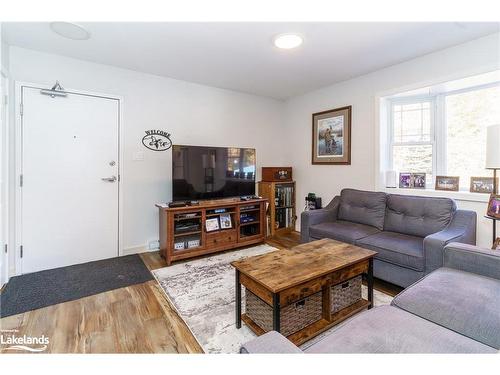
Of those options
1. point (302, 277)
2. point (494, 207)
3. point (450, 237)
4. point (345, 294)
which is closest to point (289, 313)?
point (302, 277)

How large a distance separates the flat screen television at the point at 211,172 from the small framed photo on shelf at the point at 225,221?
10.9 inches

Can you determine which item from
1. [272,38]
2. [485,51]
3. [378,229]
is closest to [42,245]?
[272,38]

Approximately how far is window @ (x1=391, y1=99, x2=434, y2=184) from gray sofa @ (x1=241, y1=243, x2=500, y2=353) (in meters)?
1.74

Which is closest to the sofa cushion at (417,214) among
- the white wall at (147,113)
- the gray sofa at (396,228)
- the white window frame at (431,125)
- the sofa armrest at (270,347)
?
the gray sofa at (396,228)

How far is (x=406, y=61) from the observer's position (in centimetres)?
280

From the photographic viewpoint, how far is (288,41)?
2.31m

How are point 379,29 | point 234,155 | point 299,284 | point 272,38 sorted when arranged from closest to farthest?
1. point 299,284
2. point 379,29
3. point 272,38
4. point 234,155

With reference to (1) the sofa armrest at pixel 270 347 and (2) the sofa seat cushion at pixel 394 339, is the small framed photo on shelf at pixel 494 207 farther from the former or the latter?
(1) the sofa armrest at pixel 270 347

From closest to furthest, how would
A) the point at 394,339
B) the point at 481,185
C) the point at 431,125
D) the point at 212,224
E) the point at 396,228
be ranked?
the point at 394,339 < the point at 481,185 < the point at 396,228 < the point at 431,125 < the point at 212,224

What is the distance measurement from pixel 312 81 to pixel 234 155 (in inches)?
60.0

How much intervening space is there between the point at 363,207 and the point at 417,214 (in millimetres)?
565

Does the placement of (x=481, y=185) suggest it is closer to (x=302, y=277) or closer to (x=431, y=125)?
(x=431, y=125)

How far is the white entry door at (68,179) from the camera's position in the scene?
8.44ft
